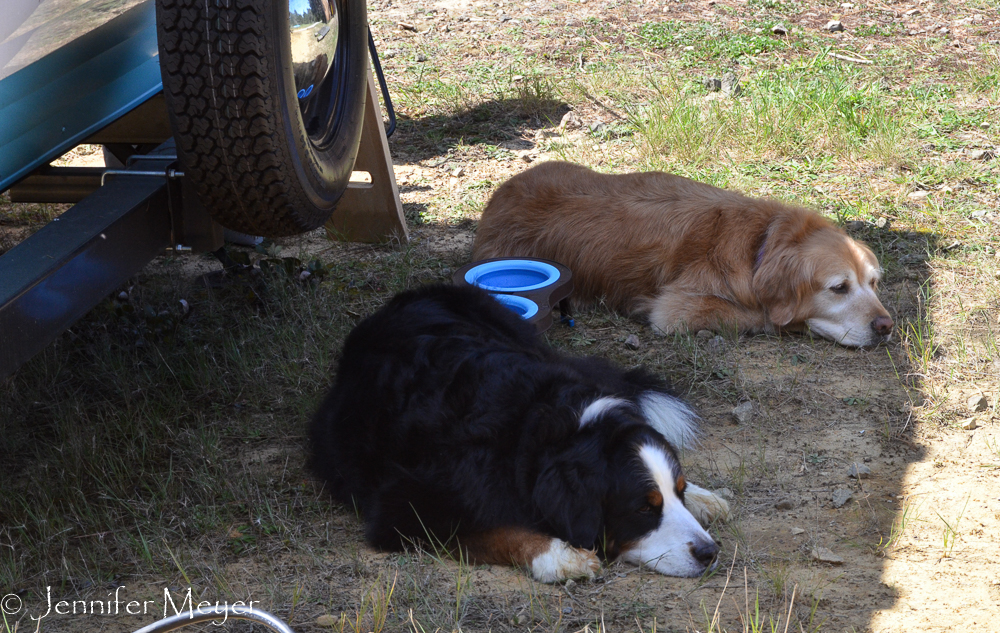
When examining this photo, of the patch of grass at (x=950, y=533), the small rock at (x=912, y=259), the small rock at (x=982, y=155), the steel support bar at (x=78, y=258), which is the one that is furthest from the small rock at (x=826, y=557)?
the small rock at (x=982, y=155)

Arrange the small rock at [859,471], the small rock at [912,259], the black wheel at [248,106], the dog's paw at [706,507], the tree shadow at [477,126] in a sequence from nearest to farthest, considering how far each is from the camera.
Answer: the black wheel at [248,106]
the dog's paw at [706,507]
the small rock at [859,471]
the small rock at [912,259]
the tree shadow at [477,126]

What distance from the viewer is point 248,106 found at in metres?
2.61

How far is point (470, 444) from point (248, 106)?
4.08 feet

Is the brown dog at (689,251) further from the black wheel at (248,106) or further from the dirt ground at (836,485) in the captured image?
the black wheel at (248,106)

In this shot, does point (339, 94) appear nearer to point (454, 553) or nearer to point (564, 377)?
point (564, 377)

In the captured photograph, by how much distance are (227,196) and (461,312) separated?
3.49 feet

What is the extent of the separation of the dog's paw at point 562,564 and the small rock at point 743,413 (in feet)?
4.08

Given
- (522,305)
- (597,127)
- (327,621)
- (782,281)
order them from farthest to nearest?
(597,127)
(782,281)
(522,305)
(327,621)

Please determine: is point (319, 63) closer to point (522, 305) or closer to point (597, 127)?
point (522, 305)

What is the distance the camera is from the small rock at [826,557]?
8.70ft

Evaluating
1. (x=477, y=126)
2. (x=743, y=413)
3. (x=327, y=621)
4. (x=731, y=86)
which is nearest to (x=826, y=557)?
(x=743, y=413)

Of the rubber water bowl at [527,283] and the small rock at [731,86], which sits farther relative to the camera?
the small rock at [731,86]

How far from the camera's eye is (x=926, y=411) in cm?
351

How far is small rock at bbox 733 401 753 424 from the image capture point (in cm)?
361
